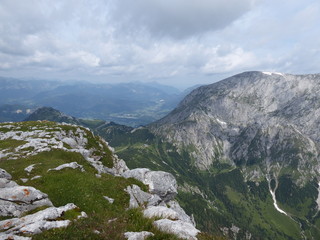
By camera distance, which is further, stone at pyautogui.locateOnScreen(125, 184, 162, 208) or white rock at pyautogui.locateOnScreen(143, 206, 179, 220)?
stone at pyautogui.locateOnScreen(125, 184, 162, 208)

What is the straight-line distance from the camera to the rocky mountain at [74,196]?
39.3 feet

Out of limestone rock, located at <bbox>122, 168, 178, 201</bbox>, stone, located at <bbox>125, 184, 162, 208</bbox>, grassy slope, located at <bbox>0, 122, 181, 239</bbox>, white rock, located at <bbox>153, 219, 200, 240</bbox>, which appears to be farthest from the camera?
limestone rock, located at <bbox>122, 168, 178, 201</bbox>

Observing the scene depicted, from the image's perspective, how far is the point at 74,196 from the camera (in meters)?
25.2

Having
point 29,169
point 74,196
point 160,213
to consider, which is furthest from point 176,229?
point 29,169

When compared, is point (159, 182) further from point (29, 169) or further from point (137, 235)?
point (137, 235)

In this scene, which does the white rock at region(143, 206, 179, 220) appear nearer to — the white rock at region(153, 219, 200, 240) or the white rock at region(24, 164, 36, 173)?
the white rock at region(153, 219, 200, 240)

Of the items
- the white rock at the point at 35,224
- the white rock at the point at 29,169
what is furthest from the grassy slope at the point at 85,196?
the white rock at the point at 35,224

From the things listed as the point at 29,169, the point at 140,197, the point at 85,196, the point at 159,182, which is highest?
the point at 85,196

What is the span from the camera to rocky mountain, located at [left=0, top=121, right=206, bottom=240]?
12.0 meters

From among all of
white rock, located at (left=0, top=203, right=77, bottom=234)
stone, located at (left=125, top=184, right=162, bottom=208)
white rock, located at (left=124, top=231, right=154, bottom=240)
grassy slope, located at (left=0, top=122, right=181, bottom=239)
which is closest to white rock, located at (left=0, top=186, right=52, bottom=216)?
grassy slope, located at (left=0, top=122, right=181, bottom=239)

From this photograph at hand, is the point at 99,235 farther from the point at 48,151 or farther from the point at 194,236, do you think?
the point at 48,151

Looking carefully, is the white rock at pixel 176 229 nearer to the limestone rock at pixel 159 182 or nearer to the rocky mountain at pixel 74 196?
the rocky mountain at pixel 74 196

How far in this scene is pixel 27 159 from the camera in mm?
39719

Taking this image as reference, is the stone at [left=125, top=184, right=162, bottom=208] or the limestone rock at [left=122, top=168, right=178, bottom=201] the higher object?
the stone at [left=125, top=184, right=162, bottom=208]
